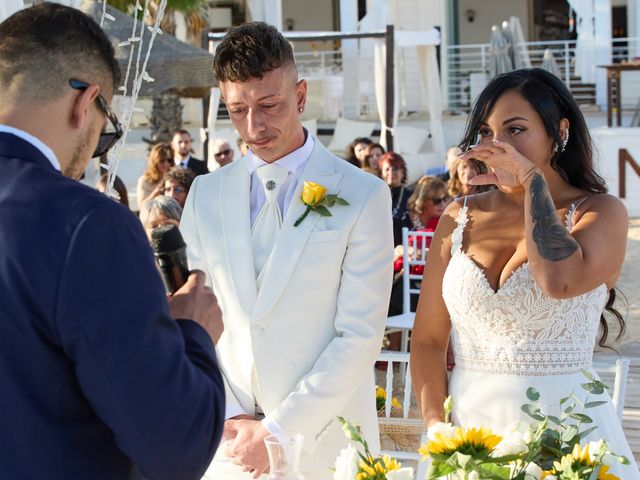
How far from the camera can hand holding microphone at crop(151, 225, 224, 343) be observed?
6.02 feet

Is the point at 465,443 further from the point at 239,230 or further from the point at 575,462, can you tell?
the point at 239,230

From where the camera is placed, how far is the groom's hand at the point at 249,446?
106 inches

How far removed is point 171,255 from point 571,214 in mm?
1501

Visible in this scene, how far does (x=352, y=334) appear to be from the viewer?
9.50 feet

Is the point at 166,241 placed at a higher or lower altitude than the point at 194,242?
higher

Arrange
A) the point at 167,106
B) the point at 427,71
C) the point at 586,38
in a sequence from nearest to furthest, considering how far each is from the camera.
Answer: the point at 427,71 < the point at 167,106 < the point at 586,38

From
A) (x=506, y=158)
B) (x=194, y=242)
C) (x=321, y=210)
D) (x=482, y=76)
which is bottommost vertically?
(x=194, y=242)

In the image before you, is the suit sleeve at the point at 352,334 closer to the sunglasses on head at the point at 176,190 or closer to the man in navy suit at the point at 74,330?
the man in navy suit at the point at 74,330

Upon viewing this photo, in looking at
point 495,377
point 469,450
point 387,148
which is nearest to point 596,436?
point 495,377

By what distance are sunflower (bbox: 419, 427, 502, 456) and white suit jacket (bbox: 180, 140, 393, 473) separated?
0.85m

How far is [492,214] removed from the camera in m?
3.15

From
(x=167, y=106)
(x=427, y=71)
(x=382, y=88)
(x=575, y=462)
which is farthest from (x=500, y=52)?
(x=575, y=462)

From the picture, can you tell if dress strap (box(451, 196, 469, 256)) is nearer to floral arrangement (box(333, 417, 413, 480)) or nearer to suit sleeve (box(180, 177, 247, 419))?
suit sleeve (box(180, 177, 247, 419))

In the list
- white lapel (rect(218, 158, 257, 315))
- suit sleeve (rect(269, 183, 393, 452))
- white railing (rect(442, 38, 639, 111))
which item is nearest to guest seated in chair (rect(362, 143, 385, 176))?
white lapel (rect(218, 158, 257, 315))
